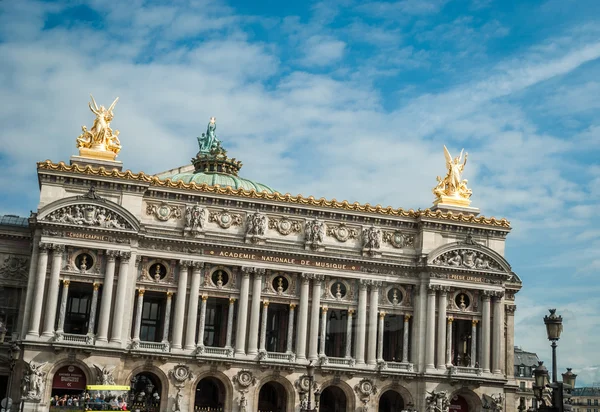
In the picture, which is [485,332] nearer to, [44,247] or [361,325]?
[361,325]

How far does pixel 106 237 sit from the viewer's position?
197 ft

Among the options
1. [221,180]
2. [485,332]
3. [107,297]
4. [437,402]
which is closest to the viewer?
[107,297]

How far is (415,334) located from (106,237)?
78.5ft

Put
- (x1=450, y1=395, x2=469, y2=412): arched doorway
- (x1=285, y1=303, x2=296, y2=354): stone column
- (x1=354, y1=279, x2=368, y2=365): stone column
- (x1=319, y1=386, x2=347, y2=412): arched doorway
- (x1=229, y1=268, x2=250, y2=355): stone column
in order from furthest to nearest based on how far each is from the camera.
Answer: (x1=450, y1=395, x2=469, y2=412): arched doorway
(x1=319, y1=386, x2=347, y2=412): arched doorway
(x1=354, y1=279, x2=368, y2=365): stone column
(x1=285, y1=303, x2=296, y2=354): stone column
(x1=229, y1=268, x2=250, y2=355): stone column

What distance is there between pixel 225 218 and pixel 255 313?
7236mm

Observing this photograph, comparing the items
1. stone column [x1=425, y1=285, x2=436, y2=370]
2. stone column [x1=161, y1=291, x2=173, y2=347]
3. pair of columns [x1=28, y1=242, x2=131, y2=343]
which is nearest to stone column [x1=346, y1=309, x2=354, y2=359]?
stone column [x1=425, y1=285, x2=436, y2=370]

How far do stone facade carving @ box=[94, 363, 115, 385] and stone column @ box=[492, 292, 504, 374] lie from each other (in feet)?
93.1

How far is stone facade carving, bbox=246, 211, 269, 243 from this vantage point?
6340 cm

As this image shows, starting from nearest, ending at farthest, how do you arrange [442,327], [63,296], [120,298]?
[63,296] → [120,298] → [442,327]

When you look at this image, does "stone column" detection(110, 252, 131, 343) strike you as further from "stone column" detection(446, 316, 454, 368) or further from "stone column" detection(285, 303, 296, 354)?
"stone column" detection(446, 316, 454, 368)

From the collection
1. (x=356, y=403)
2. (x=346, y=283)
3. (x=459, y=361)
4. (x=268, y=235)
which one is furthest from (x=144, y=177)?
(x=459, y=361)

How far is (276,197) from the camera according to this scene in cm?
6462

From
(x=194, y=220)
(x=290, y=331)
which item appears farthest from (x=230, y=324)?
(x=194, y=220)

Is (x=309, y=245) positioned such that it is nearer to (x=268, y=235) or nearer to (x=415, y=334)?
(x=268, y=235)
